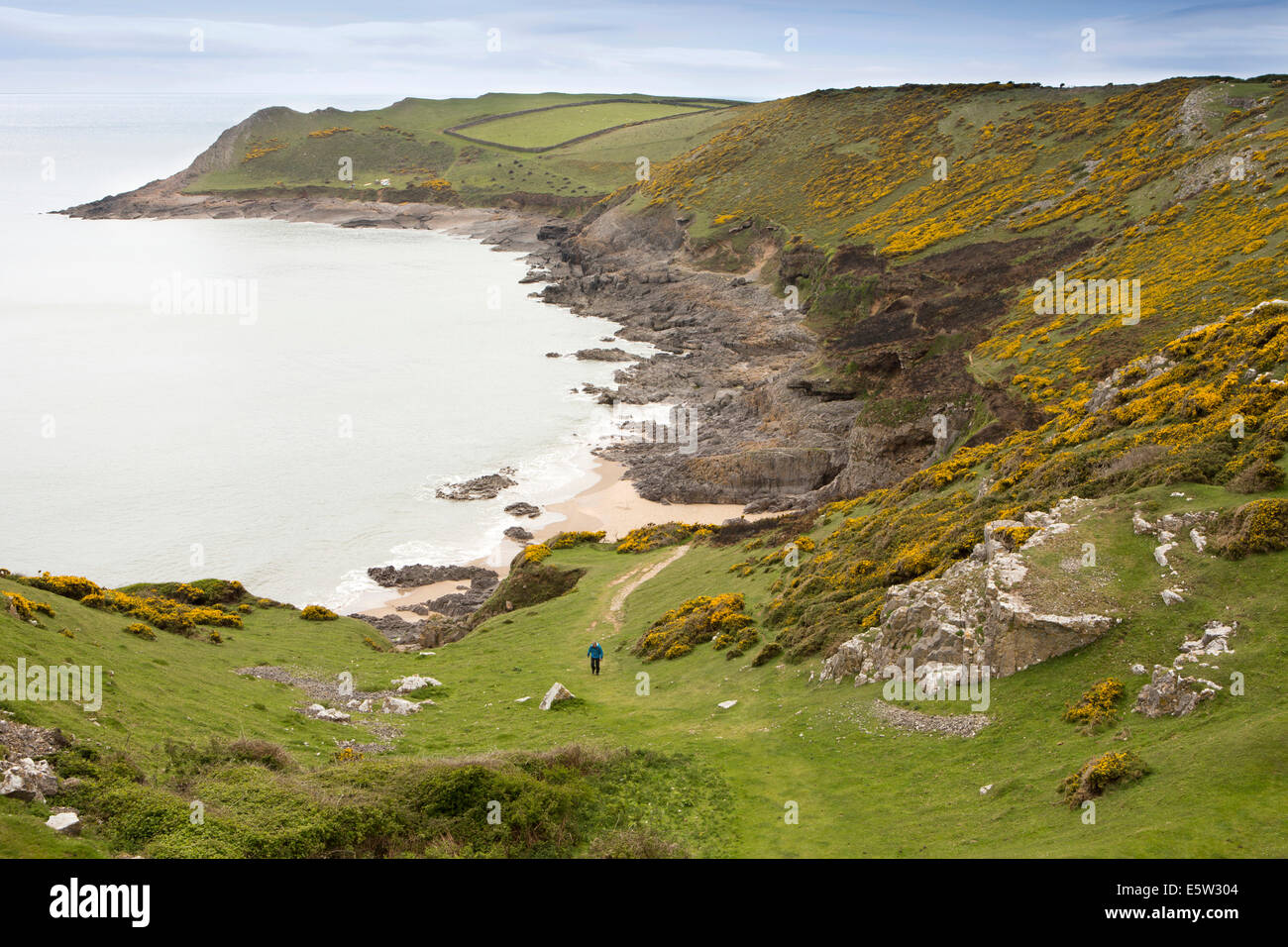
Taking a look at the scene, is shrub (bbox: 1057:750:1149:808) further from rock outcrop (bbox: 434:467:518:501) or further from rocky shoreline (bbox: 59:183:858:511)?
rock outcrop (bbox: 434:467:518:501)

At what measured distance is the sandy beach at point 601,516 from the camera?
5484 centimetres

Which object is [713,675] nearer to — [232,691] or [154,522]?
[232,691]

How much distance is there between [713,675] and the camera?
32.2 metres

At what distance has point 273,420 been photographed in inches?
3374

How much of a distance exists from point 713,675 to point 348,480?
47017 millimetres

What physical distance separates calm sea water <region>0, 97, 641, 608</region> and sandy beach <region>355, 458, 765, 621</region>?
5.96 ft

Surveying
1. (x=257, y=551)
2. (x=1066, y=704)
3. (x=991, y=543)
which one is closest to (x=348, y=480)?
(x=257, y=551)

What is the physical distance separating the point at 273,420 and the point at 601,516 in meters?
39.0

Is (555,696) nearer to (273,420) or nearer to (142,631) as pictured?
(142,631)

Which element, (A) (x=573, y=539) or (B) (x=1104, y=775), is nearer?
(B) (x=1104, y=775)

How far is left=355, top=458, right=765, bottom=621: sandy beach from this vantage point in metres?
54.8
